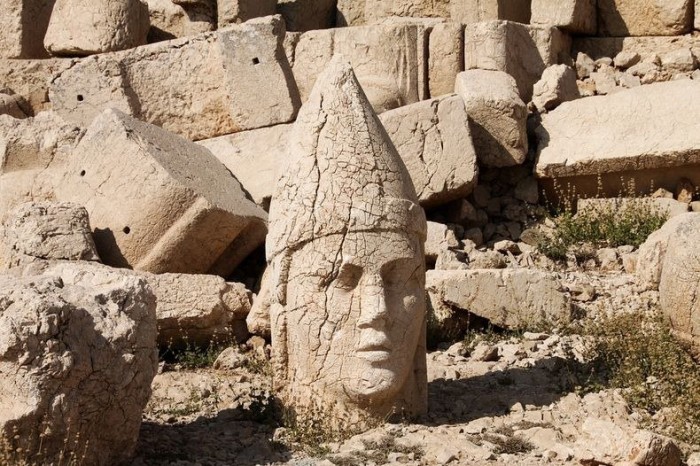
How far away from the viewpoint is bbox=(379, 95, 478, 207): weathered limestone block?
13727 mm

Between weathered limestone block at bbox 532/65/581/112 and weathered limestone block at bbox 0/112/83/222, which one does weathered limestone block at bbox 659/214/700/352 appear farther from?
weathered limestone block at bbox 0/112/83/222

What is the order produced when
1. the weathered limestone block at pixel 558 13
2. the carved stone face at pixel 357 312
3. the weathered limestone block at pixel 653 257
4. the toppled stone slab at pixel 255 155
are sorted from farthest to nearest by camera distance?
the weathered limestone block at pixel 558 13
the toppled stone slab at pixel 255 155
the weathered limestone block at pixel 653 257
the carved stone face at pixel 357 312

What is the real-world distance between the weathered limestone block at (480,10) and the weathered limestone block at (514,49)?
0.54 metres

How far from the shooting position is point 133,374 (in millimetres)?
9156

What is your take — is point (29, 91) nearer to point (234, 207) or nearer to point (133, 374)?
point (234, 207)

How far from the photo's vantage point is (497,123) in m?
14.1

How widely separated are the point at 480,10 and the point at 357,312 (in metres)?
6.75

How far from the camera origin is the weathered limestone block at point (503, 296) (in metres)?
11.8

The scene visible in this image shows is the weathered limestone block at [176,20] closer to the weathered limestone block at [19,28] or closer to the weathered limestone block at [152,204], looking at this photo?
the weathered limestone block at [19,28]

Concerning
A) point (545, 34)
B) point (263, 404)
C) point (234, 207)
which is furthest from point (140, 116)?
point (263, 404)

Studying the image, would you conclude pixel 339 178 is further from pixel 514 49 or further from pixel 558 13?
pixel 558 13

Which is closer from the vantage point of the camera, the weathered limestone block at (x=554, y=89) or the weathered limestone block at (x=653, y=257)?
the weathered limestone block at (x=653, y=257)

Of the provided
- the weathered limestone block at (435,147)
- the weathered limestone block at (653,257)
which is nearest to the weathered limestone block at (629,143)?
the weathered limestone block at (435,147)

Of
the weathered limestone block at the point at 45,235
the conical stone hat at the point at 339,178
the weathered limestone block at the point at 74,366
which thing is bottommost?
the weathered limestone block at the point at 74,366
